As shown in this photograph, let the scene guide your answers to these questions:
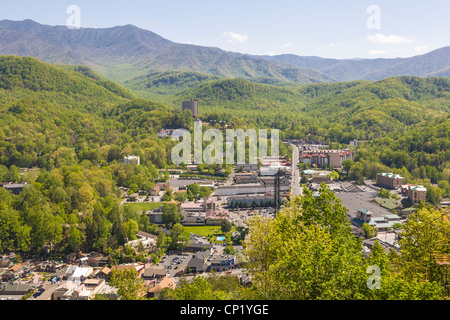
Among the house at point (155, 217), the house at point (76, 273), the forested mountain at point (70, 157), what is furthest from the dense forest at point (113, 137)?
the house at point (76, 273)

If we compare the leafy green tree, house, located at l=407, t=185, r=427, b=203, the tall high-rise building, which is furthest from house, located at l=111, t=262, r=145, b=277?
the tall high-rise building

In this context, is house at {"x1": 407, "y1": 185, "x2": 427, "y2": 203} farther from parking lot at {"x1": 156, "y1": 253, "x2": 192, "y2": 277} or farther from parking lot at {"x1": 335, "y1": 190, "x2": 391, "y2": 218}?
parking lot at {"x1": 156, "y1": 253, "x2": 192, "y2": 277}

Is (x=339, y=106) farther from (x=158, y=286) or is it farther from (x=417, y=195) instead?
(x=158, y=286)

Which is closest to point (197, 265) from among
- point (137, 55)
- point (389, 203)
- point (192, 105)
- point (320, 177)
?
point (389, 203)

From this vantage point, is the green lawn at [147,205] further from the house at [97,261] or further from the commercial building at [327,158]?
the commercial building at [327,158]

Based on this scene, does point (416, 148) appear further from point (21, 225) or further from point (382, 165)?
A: point (21, 225)
